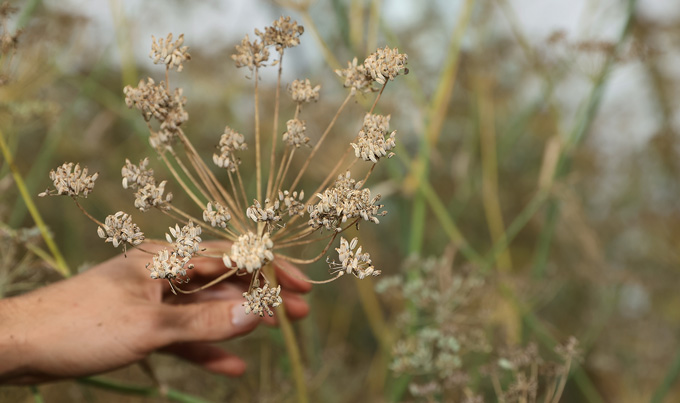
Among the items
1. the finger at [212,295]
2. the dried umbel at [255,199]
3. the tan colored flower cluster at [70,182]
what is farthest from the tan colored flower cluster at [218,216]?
the finger at [212,295]

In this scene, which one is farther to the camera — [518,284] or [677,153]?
[677,153]

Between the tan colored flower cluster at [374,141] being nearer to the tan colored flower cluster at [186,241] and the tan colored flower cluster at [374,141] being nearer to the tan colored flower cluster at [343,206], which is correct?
the tan colored flower cluster at [343,206]

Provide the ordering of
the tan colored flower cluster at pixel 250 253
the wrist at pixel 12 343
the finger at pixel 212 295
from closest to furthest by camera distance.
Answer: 1. the tan colored flower cluster at pixel 250 253
2. the wrist at pixel 12 343
3. the finger at pixel 212 295

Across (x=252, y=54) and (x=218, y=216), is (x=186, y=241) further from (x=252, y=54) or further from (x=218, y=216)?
(x=252, y=54)

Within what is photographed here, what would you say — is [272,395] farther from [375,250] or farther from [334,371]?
[375,250]

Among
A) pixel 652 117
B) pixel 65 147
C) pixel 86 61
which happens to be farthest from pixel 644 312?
pixel 86 61

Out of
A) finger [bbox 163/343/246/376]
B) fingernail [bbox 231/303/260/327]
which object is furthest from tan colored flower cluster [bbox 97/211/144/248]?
finger [bbox 163/343/246/376]
